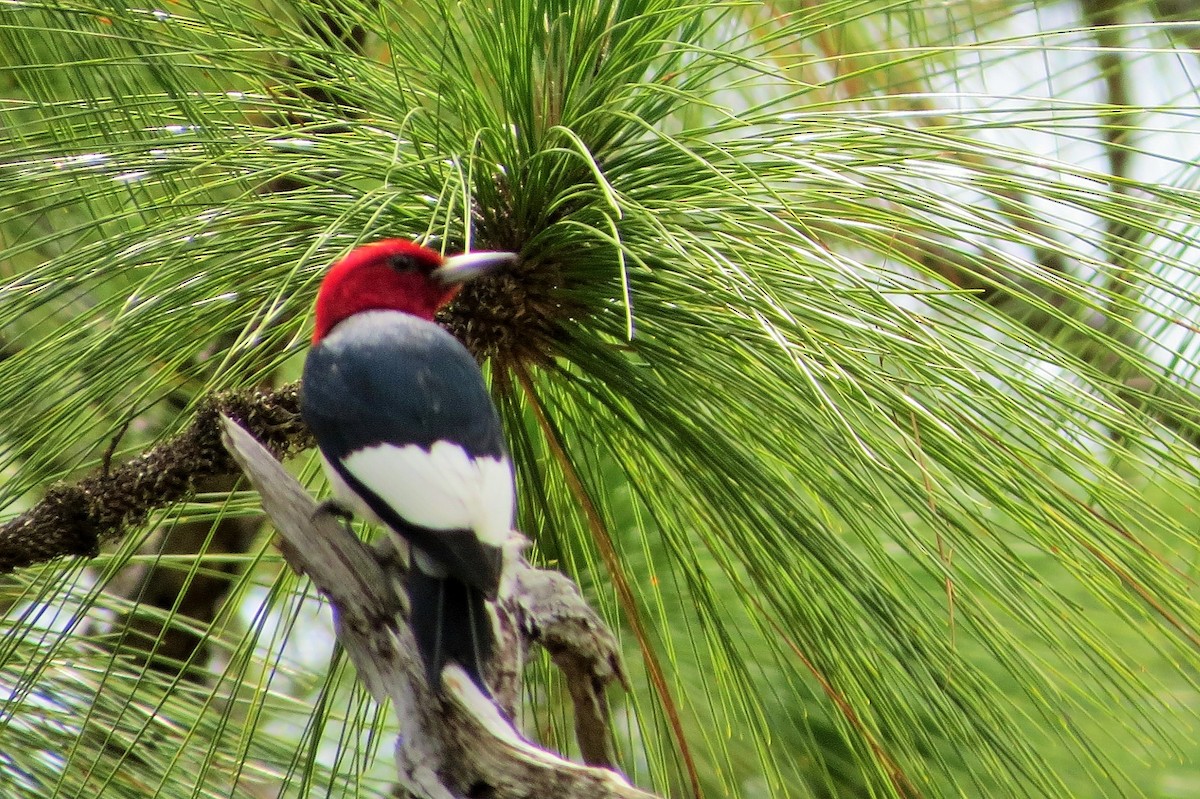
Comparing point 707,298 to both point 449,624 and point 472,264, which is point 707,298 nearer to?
point 472,264

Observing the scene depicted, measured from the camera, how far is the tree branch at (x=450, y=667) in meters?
0.93

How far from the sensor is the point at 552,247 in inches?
43.3

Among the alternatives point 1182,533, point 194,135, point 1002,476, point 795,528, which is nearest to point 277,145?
point 194,135

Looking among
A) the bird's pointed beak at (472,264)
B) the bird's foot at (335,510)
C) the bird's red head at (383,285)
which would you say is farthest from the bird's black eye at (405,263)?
the bird's foot at (335,510)

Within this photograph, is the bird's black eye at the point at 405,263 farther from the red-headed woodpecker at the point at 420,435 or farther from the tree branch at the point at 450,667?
the tree branch at the point at 450,667

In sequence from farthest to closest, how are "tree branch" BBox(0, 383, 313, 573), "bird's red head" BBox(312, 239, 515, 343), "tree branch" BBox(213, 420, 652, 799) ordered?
1. "bird's red head" BBox(312, 239, 515, 343)
2. "tree branch" BBox(0, 383, 313, 573)
3. "tree branch" BBox(213, 420, 652, 799)

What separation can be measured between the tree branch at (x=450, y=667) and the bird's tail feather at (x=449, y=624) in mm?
15

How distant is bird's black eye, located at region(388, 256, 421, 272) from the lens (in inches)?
48.8

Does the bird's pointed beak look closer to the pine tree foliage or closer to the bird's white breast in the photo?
the pine tree foliage

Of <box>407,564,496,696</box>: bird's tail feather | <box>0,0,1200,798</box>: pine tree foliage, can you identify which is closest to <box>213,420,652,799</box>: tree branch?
<box>407,564,496,696</box>: bird's tail feather

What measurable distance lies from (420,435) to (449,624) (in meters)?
0.19

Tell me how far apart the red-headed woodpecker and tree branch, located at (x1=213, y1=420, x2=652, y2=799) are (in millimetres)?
27

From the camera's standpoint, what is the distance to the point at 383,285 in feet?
4.21

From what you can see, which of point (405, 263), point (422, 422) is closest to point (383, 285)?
point (405, 263)
